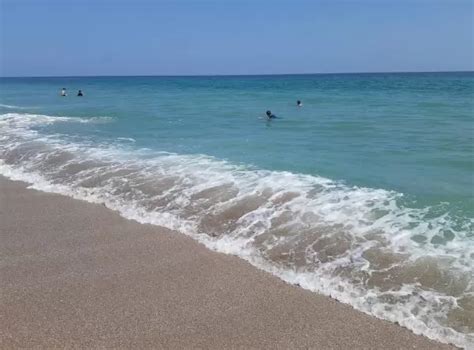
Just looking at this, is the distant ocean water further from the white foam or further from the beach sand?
the beach sand

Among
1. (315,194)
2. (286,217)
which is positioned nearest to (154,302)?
(286,217)

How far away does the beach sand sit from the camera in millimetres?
4000

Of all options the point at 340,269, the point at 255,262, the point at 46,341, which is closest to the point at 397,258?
the point at 340,269

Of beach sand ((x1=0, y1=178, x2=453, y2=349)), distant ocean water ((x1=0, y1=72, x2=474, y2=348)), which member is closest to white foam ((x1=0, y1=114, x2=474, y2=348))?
distant ocean water ((x1=0, y1=72, x2=474, y2=348))

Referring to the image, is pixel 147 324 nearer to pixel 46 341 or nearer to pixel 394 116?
pixel 46 341

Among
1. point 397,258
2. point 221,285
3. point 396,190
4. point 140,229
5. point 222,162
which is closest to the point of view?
point 221,285

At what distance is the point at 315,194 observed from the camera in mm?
7961

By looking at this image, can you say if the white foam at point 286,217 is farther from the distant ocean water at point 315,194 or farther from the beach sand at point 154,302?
the beach sand at point 154,302

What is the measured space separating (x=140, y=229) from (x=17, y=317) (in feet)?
8.27

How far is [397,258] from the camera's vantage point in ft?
17.8

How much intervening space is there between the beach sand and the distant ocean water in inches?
13.2

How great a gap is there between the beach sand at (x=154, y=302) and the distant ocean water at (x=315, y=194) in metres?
0.34

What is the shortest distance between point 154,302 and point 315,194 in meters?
4.07

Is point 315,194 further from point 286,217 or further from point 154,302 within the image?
point 154,302
